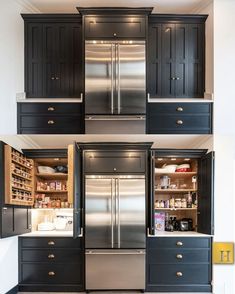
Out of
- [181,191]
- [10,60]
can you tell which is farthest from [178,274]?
[10,60]

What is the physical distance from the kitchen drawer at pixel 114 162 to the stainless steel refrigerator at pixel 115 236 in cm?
20

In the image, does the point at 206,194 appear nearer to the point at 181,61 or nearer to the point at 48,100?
the point at 181,61

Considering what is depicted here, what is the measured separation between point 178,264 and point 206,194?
1032 millimetres

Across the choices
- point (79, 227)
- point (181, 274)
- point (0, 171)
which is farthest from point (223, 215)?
point (0, 171)

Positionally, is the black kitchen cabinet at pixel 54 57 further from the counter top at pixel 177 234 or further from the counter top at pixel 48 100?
the counter top at pixel 177 234

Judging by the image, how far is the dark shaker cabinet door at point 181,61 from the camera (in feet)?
18.9

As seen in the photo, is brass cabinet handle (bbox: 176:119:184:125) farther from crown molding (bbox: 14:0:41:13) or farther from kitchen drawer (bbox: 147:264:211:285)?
crown molding (bbox: 14:0:41:13)

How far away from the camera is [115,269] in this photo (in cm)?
550

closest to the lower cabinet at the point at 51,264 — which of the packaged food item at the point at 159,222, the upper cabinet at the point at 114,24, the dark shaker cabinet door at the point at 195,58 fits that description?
the packaged food item at the point at 159,222

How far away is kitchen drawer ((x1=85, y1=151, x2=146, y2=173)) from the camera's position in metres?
5.65

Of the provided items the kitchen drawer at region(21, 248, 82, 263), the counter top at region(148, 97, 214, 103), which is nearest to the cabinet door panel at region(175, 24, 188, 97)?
the counter top at region(148, 97, 214, 103)

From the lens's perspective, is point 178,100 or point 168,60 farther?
point 168,60

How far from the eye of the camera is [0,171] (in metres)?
4.51

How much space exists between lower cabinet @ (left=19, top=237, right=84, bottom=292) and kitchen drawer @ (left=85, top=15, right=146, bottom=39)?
2.84 meters
